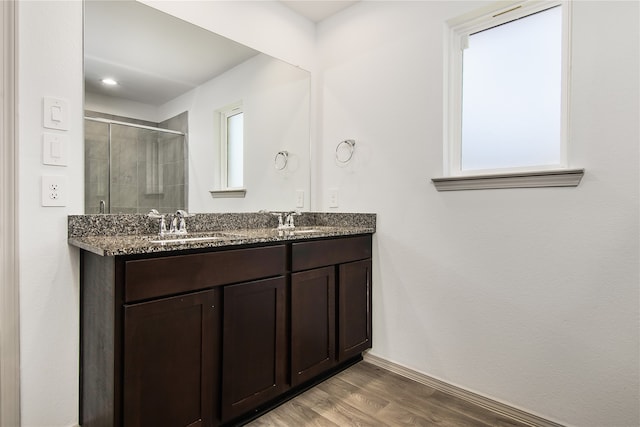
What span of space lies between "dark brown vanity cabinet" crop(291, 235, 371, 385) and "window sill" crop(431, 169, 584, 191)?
25.5 inches

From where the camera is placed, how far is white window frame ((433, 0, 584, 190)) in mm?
1604

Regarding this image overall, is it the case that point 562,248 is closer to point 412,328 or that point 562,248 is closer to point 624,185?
point 624,185

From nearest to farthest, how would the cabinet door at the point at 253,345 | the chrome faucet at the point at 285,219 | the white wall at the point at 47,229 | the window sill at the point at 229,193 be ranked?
the white wall at the point at 47,229 → the cabinet door at the point at 253,345 → the window sill at the point at 229,193 → the chrome faucet at the point at 285,219

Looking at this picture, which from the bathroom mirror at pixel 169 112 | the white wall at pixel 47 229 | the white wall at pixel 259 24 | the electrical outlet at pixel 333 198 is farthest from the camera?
the electrical outlet at pixel 333 198

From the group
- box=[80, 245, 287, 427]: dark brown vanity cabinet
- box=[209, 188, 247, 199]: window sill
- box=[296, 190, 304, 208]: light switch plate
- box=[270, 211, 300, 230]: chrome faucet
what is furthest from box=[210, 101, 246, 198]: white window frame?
box=[80, 245, 287, 427]: dark brown vanity cabinet

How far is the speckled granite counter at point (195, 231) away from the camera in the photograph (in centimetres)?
131

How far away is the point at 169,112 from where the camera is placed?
1.89 metres

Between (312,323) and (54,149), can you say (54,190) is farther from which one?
(312,323)

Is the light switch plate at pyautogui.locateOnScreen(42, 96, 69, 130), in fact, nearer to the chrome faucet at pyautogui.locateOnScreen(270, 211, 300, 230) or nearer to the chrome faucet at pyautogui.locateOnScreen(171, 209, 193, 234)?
the chrome faucet at pyautogui.locateOnScreen(171, 209, 193, 234)

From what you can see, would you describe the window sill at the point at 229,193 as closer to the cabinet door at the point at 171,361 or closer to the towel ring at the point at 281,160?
the towel ring at the point at 281,160

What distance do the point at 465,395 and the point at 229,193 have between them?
5.92 feet

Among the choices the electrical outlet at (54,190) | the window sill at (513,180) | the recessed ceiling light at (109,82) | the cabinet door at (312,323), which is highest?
the recessed ceiling light at (109,82)

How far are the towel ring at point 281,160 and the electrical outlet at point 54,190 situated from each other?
1311 mm


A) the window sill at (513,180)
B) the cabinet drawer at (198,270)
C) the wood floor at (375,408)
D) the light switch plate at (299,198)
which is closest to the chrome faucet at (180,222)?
the cabinet drawer at (198,270)
